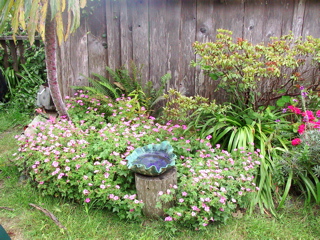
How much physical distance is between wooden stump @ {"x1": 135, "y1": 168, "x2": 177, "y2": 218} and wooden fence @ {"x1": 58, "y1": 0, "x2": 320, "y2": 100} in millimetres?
1817

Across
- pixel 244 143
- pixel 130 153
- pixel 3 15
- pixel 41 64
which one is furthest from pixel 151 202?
pixel 41 64

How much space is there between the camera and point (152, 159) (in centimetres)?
247

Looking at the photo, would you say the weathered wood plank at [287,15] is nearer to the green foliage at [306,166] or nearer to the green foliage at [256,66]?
the green foliage at [256,66]

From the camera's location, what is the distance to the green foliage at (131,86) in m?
3.75

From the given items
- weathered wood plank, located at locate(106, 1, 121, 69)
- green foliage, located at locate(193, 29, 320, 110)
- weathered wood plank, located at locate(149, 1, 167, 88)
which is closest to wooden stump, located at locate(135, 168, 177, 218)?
green foliage, located at locate(193, 29, 320, 110)

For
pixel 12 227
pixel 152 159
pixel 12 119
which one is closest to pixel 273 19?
pixel 152 159

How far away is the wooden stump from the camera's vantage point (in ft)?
7.44

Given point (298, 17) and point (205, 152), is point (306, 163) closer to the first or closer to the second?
point (205, 152)

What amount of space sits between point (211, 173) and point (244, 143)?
69 centimetres

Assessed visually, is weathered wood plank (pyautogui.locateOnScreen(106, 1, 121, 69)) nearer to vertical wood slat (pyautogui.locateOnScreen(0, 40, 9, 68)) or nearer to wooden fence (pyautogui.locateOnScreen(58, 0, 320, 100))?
wooden fence (pyautogui.locateOnScreen(58, 0, 320, 100))

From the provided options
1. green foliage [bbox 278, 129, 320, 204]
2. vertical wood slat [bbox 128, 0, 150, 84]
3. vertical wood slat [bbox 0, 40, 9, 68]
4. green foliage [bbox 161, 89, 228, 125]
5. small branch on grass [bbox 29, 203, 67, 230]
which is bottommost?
small branch on grass [bbox 29, 203, 67, 230]

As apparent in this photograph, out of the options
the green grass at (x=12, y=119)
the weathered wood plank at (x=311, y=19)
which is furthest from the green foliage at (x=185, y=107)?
the green grass at (x=12, y=119)

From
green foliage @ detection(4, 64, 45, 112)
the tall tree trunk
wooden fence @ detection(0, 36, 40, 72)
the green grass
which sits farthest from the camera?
wooden fence @ detection(0, 36, 40, 72)

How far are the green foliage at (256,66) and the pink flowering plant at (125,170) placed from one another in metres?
0.82
